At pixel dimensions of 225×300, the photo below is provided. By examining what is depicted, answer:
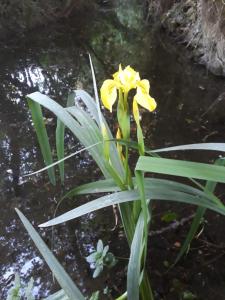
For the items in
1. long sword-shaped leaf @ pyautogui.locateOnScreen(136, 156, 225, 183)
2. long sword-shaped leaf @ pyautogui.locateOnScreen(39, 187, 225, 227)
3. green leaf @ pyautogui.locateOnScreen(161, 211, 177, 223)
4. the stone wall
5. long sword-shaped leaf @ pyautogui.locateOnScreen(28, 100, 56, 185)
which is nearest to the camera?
long sword-shaped leaf @ pyautogui.locateOnScreen(136, 156, 225, 183)

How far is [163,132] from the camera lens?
2.53 m

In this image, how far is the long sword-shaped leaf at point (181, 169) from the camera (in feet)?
2.70

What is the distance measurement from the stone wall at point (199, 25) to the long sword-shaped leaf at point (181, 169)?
254 centimetres

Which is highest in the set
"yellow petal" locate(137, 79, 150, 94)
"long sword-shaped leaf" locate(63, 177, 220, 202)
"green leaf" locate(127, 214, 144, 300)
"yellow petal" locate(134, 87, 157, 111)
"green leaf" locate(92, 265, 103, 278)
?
"yellow petal" locate(137, 79, 150, 94)

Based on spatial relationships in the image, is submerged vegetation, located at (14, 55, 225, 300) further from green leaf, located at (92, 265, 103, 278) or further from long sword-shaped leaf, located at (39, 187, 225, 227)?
green leaf, located at (92, 265, 103, 278)

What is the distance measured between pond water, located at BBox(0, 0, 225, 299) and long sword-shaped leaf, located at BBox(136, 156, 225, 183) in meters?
0.69

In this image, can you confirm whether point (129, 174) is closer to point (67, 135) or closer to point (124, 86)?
point (124, 86)

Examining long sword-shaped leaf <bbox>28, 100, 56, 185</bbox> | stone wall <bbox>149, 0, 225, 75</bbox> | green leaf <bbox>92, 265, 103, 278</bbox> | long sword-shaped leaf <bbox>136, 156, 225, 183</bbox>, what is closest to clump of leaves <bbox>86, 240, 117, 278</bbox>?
green leaf <bbox>92, 265, 103, 278</bbox>

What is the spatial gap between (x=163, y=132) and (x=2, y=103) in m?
1.40

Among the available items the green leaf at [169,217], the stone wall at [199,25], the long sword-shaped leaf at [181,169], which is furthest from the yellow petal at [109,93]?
the stone wall at [199,25]

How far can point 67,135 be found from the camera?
2.53m

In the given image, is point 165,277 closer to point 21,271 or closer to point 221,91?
point 21,271

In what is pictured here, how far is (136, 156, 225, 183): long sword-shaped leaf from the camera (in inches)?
32.4

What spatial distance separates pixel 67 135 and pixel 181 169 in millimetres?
1759
